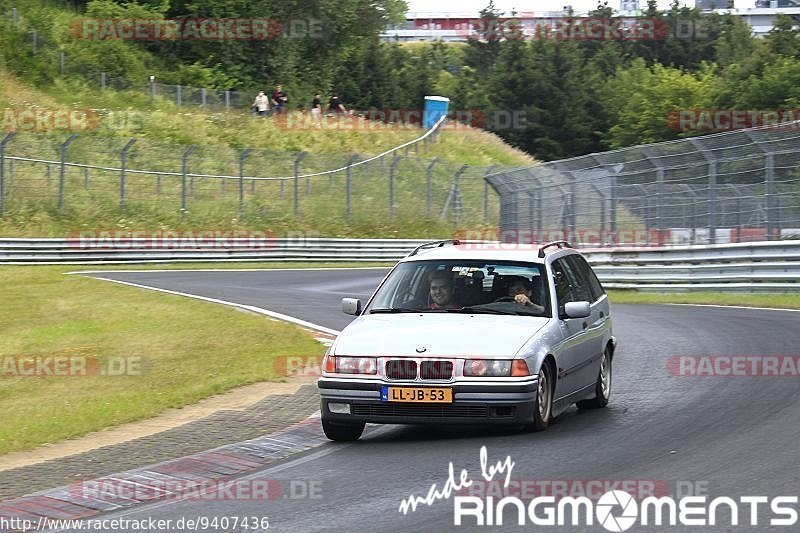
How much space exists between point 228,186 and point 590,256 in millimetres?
18211

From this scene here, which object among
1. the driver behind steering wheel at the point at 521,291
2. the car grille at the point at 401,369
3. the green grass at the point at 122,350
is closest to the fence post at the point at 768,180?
the green grass at the point at 122,350

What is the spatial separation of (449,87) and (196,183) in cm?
7078

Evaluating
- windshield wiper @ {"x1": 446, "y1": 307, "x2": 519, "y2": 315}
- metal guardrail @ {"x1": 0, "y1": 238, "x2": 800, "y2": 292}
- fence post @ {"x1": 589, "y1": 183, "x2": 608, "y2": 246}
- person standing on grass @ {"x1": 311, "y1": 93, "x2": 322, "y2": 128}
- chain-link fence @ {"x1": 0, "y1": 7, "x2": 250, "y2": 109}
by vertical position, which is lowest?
metal guardrail @ {"x1": 0, "y1": 238, "x2": 800, "y2": 292}

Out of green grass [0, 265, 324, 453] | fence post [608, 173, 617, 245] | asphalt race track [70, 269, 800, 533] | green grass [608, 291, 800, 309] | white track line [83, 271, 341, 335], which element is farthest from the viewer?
fence post [608, 173, 617, 245]

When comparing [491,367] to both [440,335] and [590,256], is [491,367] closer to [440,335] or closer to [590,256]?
[440,335]

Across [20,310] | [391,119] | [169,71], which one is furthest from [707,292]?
[391,119]

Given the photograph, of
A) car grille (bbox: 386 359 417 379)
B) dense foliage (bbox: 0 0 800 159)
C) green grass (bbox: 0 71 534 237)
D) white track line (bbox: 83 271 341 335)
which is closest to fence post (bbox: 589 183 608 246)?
white track line (bbox: 83 271 341 335)

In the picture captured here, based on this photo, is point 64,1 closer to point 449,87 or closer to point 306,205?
point 306,205

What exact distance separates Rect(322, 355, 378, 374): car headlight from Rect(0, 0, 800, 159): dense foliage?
163 ft

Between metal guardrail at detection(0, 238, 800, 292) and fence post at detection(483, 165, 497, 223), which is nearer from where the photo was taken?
metal guardrail at detection(0, 238, 800, 292)

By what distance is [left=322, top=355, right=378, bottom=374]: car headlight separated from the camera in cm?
924

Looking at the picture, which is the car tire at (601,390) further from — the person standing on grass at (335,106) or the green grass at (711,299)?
the person standing on grass at (335,106)

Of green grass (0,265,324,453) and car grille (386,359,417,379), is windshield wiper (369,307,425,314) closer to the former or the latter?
car grille (386,359,417,379)

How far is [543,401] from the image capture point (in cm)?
947
